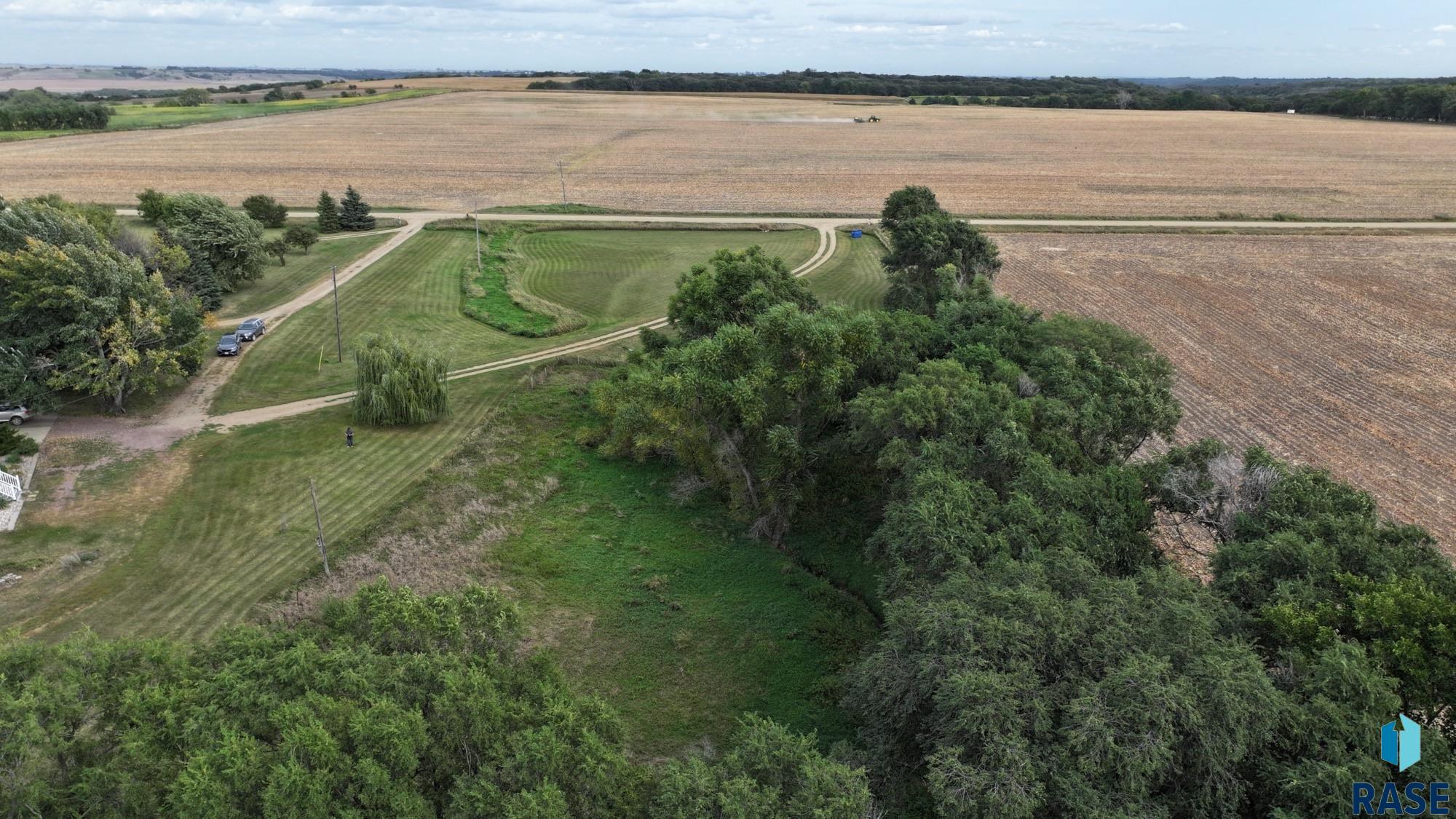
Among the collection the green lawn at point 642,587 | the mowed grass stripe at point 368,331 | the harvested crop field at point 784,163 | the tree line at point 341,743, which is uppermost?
the harvested crop field at point 784,163

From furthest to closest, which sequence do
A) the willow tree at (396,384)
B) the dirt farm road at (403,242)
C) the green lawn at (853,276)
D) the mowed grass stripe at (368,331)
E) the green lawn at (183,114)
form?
1. the green lawn at (183,114)
2. the green lawn at (853,276)
3. the mowed grass stripe at (368,331)
4. the willow tree at (396,384)
5. the dirt farm road at (403,242)

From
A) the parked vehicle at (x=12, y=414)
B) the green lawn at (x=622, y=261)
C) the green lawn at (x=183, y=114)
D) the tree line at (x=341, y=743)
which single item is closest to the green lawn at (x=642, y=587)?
the tree line at (x=341, y=743)

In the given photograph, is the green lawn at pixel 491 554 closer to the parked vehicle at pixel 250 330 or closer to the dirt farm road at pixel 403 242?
the dirt farm road at pixel 403 242

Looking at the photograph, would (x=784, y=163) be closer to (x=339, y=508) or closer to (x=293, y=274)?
(x=293, y=274)

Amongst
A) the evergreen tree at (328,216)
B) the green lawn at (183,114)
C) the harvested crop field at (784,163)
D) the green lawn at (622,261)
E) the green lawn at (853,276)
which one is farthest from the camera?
the green lawn at (183,114)

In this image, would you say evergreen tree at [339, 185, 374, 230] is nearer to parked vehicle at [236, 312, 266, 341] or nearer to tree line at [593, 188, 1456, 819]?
parked vehicle at [236, 312, 266, 341]

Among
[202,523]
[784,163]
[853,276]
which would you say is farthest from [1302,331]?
[784,163]
